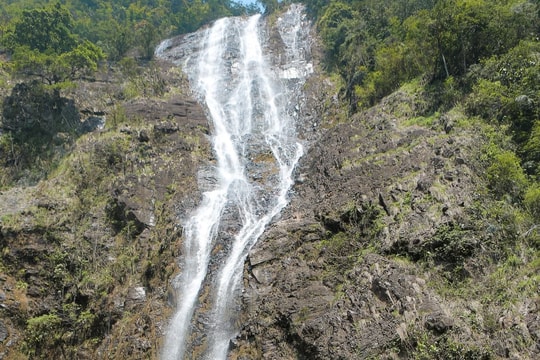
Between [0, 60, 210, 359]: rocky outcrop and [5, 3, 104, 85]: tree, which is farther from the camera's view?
[5, 3, 104, 85]: tree

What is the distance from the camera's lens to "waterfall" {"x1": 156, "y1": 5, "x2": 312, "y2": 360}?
1883cm

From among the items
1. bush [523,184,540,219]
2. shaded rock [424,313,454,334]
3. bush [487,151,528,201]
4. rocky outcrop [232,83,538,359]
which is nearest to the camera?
shaded rock [424,313,454,334]

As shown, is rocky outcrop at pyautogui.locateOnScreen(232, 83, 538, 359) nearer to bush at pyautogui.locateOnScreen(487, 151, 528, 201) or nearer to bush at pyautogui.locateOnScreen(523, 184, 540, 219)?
bush at pyautogui.locateOnScreen(487, 151, 528, 201)

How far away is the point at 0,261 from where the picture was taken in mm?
21562

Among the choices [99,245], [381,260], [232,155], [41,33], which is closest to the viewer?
[381,260]

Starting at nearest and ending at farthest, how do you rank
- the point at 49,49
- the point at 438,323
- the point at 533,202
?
the point at 438,323 → the point at 533,202 → the point at 49,49

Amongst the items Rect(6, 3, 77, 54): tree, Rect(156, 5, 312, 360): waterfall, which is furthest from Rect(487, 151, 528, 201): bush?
Rect(6, 3, 77, 54): tree

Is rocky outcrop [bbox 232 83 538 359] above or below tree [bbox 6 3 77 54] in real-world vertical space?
below

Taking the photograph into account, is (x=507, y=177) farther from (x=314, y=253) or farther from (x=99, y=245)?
(x=99, y=245)

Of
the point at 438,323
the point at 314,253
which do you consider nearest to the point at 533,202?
the point at 438,323

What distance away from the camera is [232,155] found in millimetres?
32562

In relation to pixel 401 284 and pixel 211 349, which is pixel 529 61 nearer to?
pixel 401 284

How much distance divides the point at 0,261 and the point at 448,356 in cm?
2195

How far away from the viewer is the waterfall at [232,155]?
18.8m
